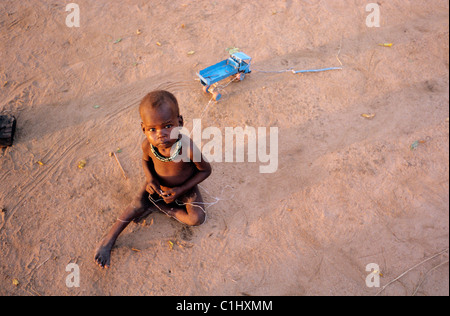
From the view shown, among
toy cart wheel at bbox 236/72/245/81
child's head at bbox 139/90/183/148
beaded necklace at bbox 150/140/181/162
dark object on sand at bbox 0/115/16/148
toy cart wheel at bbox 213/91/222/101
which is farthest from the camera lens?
toy cart wheel at bbox 236/72/245/81

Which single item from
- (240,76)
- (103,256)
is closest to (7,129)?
(103,256)

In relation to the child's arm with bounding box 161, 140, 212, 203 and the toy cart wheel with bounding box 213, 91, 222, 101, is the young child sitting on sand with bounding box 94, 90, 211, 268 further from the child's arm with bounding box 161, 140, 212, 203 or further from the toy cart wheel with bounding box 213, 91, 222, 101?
→ the toy cart wheel with bounding box 213, 91, 222, 101

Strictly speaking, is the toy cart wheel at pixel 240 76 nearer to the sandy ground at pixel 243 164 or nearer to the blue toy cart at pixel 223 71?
the blue toy cart at pixel 223 71

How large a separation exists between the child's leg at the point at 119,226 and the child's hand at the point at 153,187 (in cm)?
17

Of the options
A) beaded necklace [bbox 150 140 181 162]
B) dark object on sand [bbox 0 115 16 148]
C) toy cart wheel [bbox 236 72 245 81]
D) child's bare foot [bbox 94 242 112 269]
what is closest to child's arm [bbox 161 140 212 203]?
beaded necklace [bbox 150 140 181 162]

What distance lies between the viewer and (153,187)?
2834mm

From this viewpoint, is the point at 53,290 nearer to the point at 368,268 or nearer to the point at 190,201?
the point at 190,201

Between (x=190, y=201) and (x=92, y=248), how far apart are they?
1.01 m

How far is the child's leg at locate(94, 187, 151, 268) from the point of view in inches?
110

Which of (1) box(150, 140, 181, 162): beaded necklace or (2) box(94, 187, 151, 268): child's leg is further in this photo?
(2) box(94, 187, 151, 268): child's leg

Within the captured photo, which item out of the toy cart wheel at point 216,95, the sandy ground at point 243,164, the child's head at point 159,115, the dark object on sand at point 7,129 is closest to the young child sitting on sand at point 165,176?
the child's head at point 159,115

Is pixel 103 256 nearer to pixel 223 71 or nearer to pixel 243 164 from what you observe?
pixel 243 164

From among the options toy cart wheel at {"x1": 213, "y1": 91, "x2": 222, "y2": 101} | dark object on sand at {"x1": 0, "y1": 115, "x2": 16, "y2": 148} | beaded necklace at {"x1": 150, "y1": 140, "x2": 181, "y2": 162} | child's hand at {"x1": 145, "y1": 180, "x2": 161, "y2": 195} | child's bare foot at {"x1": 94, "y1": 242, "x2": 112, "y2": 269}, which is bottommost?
child's bare foot at {"x1": 94, "y1": 242, "x2": 112, "y2": 269}
